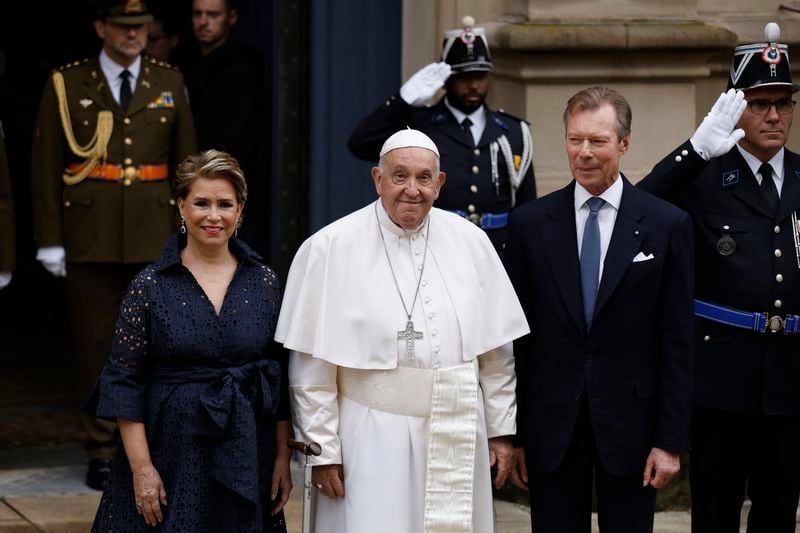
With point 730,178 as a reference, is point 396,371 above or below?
below

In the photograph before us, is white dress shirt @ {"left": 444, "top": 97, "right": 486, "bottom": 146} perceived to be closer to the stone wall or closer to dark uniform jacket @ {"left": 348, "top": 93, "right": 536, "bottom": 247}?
dark uniform jacket @ {"left": 348, "top": 93, "right": 536, "bottom": 247}

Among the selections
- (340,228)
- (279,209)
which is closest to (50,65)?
(279,209)

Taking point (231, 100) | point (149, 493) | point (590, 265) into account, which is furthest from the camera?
point (231, 100)

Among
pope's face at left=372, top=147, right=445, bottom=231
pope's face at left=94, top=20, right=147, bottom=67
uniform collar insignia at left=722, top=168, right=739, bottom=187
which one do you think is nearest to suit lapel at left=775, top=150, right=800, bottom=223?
uniform collar insignia at left=722, top=168, right=739, bottom=187

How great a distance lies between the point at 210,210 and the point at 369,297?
0.52 m

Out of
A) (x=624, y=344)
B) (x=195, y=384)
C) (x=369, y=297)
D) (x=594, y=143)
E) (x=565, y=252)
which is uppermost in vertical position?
(x=594, y=143)

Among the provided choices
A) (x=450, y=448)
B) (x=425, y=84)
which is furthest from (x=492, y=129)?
(x=450, y=448)

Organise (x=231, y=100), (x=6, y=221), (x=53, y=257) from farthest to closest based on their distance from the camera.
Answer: (x=231, y=100), (x=53, y=257), (x=6, y=221)

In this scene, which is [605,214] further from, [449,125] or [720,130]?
[449,125]

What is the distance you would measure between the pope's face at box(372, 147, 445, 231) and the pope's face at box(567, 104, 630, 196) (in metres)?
0.40

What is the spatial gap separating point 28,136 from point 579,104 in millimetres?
12373

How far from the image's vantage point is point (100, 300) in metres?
6.78

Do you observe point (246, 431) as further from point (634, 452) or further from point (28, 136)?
point (28, 136)

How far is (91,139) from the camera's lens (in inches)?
264
